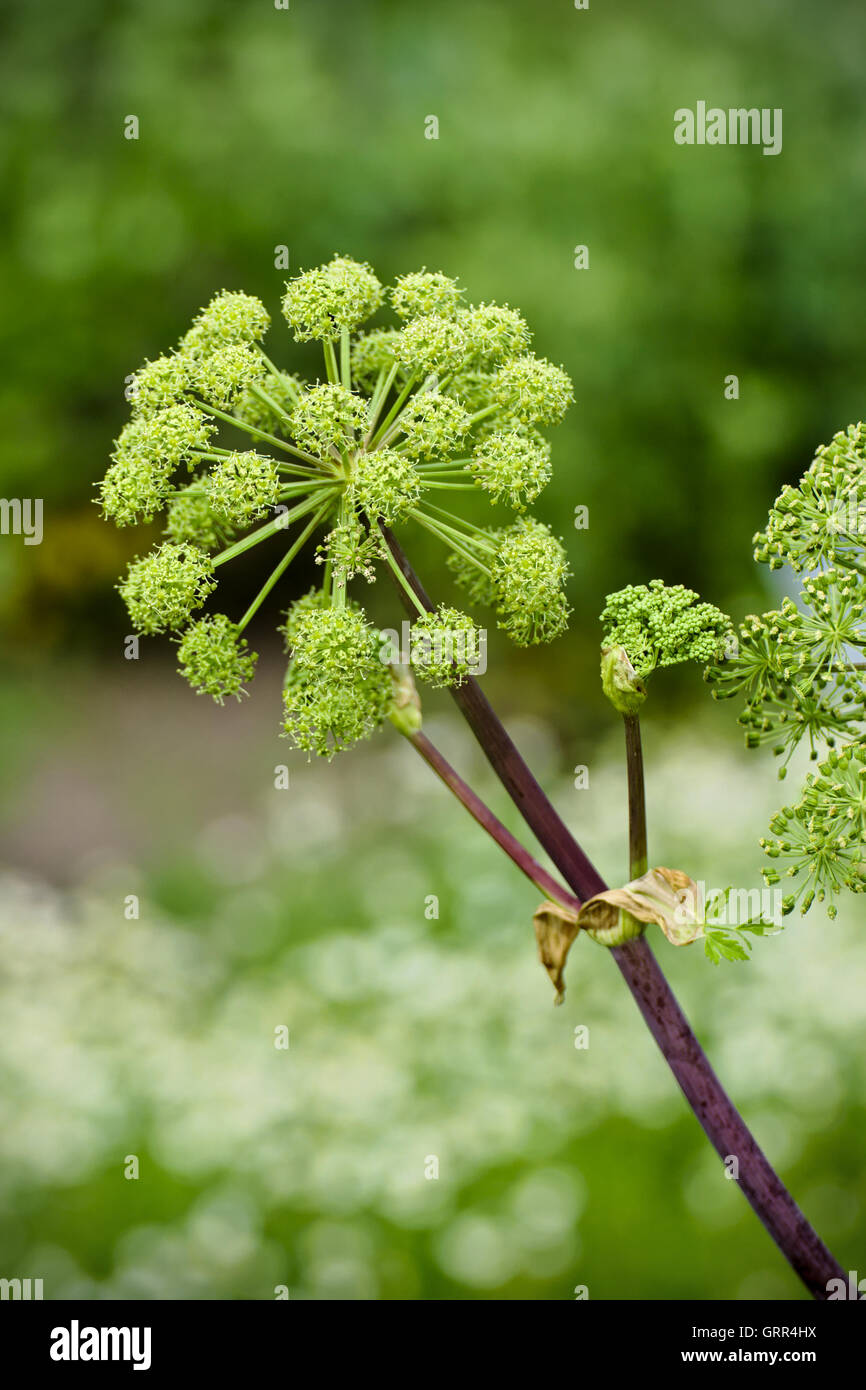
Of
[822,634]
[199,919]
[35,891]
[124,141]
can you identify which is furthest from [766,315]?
[822,634]

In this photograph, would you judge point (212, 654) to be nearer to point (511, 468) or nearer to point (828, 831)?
point (511, 468)

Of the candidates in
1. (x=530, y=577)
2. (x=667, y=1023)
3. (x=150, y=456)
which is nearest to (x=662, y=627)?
(x=530, y=577)

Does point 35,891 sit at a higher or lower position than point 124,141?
lower

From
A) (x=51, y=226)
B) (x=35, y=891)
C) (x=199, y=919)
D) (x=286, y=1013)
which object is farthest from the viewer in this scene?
(x=51, y=226)

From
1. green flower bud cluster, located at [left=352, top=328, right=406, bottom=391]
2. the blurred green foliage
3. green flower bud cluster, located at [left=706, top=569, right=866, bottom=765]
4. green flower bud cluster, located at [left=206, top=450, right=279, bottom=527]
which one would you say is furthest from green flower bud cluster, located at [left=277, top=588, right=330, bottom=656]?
the blurred green foliage

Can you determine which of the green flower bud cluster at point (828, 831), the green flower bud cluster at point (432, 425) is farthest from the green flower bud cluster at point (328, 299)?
the green flower bud cluster at point (828, 831)

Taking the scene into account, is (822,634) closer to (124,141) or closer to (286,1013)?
(286,1013)

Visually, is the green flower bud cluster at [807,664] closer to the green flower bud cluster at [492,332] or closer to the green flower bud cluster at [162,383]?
the green flower bud cluster at [492,332]
